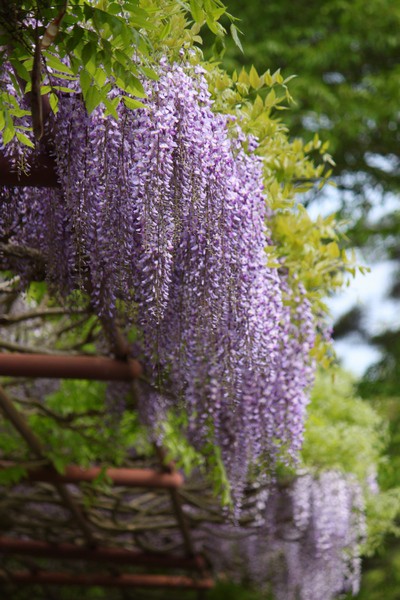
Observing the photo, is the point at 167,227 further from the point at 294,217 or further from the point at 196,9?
the point at 294,217

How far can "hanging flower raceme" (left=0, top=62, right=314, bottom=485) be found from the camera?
347 centimetres

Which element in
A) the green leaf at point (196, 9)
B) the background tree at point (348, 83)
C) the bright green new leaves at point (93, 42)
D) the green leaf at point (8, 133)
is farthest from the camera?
the background tree at point (348, 83)

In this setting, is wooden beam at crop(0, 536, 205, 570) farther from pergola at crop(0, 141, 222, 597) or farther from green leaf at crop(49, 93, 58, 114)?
green leaf at crop(49, 93, 58, 114)

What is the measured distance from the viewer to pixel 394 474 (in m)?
9.51

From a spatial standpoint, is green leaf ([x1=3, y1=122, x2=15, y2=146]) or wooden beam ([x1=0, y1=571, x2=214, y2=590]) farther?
wooden beam ([x1=0, y1=571, x2=214, y2=590])

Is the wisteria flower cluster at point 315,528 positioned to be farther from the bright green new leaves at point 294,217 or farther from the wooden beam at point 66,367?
the bright green new leaves at point 294,217

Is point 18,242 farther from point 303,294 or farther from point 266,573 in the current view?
point 266,573

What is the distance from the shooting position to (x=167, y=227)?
353 centimetres

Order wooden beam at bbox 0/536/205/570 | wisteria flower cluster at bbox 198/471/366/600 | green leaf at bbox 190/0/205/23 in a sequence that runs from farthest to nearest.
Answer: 1. wooden beam at bbox 0/536/205/570
2. wisteria flower cluster at bbox 198/471/366/600
3. green leaf at bbox 190/0/205/23

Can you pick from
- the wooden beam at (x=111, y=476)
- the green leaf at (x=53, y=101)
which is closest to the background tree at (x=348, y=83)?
the wooden beam at (x=111, y=476)

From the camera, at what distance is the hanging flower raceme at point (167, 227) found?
3.47 metres

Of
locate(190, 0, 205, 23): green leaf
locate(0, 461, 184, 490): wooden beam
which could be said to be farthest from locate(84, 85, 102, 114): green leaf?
locate(0, 461, 184, 490): wooden beam

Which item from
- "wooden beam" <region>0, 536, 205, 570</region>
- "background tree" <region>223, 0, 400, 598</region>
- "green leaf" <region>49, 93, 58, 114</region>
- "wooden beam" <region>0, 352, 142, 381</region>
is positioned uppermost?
"background tree" <region>223, 0, 400, 598</region>

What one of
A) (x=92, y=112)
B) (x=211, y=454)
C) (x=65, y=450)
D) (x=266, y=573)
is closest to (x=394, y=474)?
(x=266, y=573)
